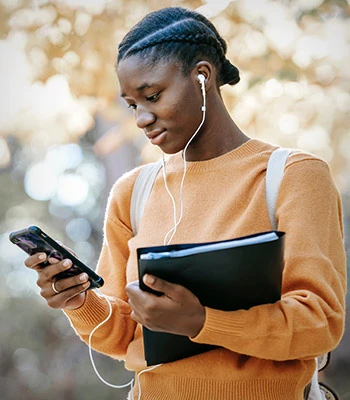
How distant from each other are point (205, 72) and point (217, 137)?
0.45ft

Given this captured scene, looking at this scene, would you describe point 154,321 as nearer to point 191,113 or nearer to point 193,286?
point 193,286

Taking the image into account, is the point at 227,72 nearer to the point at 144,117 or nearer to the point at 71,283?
the point at 144,117

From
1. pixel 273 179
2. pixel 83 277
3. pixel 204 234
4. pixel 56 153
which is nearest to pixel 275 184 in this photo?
pixel 273 179

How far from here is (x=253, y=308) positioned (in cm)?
103

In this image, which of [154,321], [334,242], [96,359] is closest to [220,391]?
[154,321]

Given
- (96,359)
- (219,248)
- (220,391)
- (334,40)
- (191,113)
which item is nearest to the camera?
(219,248)

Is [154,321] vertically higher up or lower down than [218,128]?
lower down

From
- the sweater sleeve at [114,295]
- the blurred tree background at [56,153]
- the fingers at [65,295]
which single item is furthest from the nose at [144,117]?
the blurred tree background at [56,153]

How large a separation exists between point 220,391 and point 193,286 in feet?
0.75

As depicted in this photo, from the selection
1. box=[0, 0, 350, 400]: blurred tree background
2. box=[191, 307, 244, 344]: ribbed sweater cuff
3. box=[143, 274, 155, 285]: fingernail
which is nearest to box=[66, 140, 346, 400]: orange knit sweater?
box=[191, 307, 244, 344]: ribbed sweater cuff

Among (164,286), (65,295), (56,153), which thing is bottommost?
(56,153)

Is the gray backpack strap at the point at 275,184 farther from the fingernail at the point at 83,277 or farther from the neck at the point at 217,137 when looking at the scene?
the fingernail at the point at 83,277

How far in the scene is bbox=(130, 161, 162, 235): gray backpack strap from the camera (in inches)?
54.6

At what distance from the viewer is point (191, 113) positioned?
1.25 m
